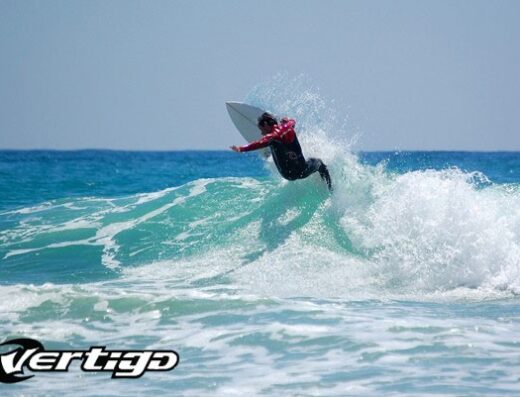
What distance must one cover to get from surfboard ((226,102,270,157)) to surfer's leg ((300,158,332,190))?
1282 millimetres

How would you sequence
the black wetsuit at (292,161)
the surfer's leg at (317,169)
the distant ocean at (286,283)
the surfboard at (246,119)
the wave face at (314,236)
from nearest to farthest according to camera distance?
the distant ocean at (286,283), the wave face at (314,236), the black wetsuit at (292,161), the surfer's leg at (317,169), the surfboard at (246,119)

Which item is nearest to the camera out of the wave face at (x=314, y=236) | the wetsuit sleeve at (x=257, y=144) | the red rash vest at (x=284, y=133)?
the wave face at (x=314, y=236)

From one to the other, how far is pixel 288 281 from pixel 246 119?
14.4 ft

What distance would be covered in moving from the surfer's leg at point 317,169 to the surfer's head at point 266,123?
81 centimetres

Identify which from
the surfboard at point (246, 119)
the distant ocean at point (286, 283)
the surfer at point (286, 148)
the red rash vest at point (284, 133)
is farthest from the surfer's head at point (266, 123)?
the distant ocean at point (286, 283)

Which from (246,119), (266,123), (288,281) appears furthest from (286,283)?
(246,119)

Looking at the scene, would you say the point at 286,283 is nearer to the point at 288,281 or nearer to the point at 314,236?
the point at 288,281

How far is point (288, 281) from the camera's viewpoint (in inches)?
414

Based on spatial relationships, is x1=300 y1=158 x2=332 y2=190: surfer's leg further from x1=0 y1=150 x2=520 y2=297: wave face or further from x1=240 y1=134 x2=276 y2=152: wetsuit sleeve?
x1=240 y1=134 x2=276 y2=152: wetsuit sleeve

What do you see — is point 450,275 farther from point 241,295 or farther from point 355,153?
point 355,153

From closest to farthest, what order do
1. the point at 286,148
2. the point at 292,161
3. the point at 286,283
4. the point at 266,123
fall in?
the point at 286,283, the point at 286,148, the point at 292,161, the point at 266,123

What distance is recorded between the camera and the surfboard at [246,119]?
1399cm

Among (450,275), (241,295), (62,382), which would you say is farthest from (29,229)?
(62,382)

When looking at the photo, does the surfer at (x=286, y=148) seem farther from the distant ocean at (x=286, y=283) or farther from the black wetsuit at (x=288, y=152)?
the distant ocean at (x=286, y=283)
